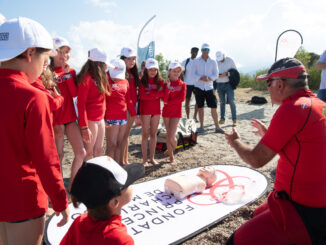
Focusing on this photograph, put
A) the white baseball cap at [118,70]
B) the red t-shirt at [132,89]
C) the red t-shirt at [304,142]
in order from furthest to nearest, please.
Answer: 1. the red t-shirt at [132,89]
2. the white baseball cap at [118,70]
3. the red t-shirt at [304,142]

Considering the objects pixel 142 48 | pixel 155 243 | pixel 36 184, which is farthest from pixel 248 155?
pixel 142 48

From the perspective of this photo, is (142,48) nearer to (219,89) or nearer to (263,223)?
(219,89)

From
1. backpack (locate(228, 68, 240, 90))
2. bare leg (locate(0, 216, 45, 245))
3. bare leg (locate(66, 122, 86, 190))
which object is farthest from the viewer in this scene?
backpack (locate(228, 68, 240, 90))

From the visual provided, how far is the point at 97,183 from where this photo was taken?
143 cm

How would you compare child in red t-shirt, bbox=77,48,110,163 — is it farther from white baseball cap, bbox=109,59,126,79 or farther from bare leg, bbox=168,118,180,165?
bare leg, bbox=168,118,180,165

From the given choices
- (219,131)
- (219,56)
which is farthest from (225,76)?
(219,131)

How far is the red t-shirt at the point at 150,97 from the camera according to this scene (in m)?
4.62

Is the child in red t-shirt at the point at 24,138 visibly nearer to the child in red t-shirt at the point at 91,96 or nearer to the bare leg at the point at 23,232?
the bare leg at the point at 23,232

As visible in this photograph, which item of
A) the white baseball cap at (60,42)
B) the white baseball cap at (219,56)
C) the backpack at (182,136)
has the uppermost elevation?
the white baseball cap at (60,42)

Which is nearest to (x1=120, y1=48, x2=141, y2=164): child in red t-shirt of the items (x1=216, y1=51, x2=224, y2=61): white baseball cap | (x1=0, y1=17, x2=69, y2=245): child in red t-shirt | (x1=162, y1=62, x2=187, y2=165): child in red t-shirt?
(x1=162, y1=62, x2=187, y2=165): child in red t-shirt

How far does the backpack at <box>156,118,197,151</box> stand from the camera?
5.89m

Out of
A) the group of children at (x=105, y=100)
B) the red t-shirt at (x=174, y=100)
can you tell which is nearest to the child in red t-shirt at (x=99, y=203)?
the group of children at (x=105, y=100)

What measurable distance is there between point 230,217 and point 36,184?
2224 millimetres

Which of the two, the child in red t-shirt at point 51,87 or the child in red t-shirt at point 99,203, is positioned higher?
the child in red t-shirt at point 51,87
